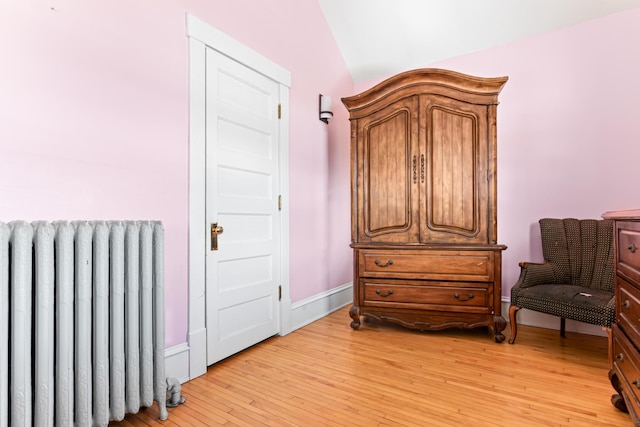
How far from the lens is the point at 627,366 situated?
1406 mm

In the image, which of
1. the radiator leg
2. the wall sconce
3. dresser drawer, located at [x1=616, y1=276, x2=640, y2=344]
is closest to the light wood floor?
the radiator leg

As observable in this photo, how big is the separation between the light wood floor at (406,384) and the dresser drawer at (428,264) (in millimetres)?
487

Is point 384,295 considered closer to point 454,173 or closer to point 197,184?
point 454,173

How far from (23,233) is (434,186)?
97.7 inches

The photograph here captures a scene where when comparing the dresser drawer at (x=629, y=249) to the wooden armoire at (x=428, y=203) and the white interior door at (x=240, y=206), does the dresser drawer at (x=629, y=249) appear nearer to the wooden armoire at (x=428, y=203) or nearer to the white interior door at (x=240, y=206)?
the wooden armoire at (x=428, y=203)

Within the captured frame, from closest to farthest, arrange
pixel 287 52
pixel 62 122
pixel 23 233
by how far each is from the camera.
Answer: pixel 23 233 → pixel 62 122 → pixel 287 52

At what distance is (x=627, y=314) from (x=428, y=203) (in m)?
1.45

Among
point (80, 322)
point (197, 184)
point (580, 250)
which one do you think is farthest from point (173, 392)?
point (580, 250)

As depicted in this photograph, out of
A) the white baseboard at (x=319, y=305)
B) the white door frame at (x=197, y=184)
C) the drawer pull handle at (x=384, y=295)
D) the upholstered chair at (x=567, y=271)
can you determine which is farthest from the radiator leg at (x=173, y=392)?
the upholstered chair at (x=567, y=271)

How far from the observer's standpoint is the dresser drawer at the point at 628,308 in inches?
50.8

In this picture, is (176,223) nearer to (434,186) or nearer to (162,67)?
(162,67)

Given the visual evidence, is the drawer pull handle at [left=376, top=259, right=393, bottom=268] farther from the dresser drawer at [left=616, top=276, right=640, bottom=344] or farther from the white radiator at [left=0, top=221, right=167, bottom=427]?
the white radiator at [left=0, top=221, right=167, bottom=427]

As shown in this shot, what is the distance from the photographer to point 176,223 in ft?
6.45

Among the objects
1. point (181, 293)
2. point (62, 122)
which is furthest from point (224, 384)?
point (62, 122)
